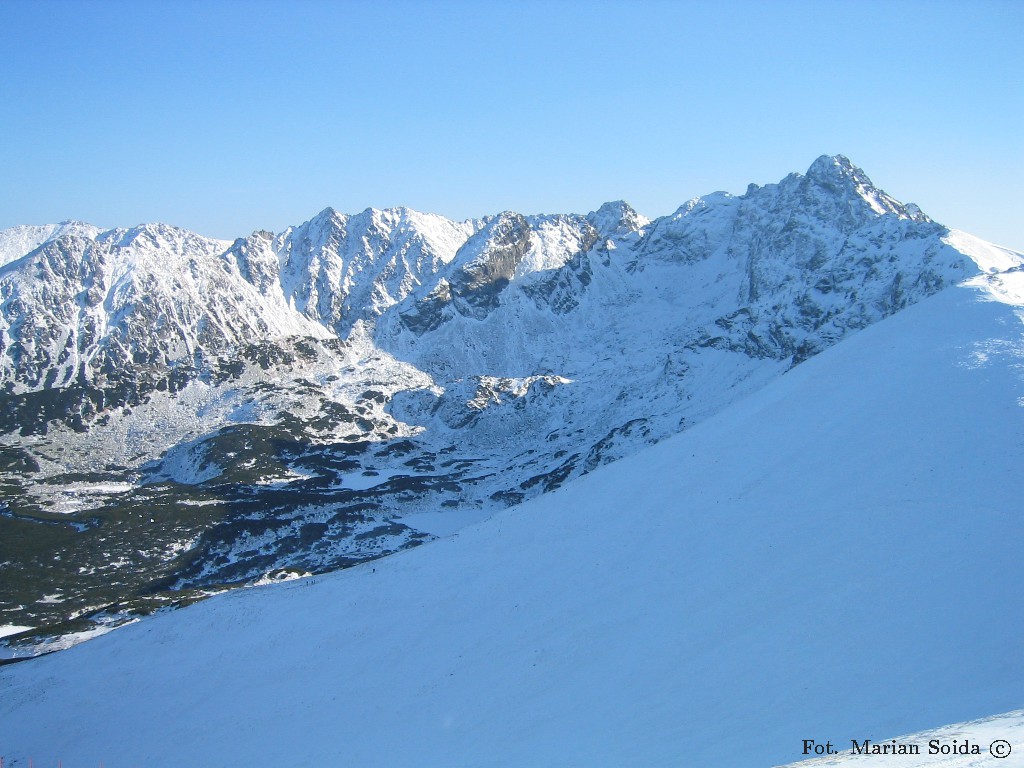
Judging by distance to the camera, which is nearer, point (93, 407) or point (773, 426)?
point (773, 426)

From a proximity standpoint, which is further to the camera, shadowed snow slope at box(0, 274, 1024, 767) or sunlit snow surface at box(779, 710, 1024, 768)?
shadowed snow slope at box(0, 274, 1024, 767)

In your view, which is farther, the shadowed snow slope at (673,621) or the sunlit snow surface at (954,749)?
the shadowed snow slope at (673,621)

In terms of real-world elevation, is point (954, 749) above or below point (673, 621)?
above

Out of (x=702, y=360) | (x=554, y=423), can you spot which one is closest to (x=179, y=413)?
(x=554, y=423)

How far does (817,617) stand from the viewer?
89.1ft

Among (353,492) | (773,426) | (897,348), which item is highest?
(897,348)

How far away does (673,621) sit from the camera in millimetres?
30484

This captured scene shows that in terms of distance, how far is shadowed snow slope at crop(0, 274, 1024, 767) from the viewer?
2398cm

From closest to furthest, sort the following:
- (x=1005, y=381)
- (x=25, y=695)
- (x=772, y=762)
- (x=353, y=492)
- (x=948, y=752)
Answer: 1. (x=948, y=752)
2. (x=772, y=762)
3. (x=1005, y=381)
4. (x=25, y=695)
5. (x=353, y=492)

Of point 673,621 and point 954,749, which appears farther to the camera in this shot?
point 673,621

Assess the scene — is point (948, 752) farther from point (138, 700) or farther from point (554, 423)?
point (554, 423)

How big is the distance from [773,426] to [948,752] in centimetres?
3068

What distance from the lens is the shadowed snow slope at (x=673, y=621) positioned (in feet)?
78.7

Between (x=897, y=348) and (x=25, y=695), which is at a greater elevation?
→ (x=897, y=348)
